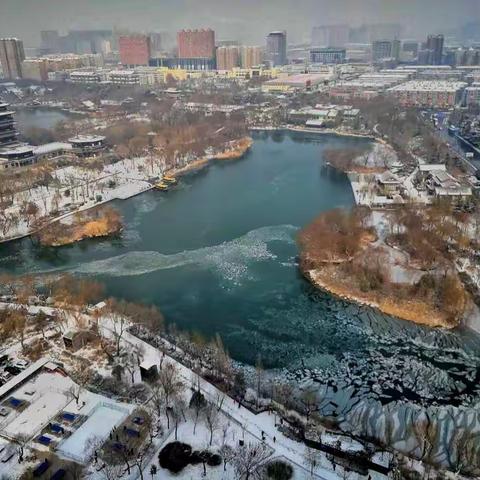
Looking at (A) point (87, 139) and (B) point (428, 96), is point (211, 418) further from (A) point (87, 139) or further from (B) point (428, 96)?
(B) point (428, 96)

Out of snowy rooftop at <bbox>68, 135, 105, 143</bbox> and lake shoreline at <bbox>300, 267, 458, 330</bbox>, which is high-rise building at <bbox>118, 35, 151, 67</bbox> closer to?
snowy rooftop at <bbox>68, 135, 105, 143</bbox>

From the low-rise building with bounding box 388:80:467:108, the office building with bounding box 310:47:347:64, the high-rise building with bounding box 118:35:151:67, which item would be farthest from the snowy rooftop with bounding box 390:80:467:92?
the high-rise building with bounding box 118:35:151:67

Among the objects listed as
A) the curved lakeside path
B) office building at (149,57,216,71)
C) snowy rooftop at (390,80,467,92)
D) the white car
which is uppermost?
office building at (149,57,216,71)

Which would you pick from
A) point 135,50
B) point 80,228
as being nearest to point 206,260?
point 80,228

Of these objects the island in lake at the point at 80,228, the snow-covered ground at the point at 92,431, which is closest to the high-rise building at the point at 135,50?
the island in lake at the point at 80,228

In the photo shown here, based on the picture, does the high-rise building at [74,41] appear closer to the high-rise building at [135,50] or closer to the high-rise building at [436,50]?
the high-rise building at [135,50]

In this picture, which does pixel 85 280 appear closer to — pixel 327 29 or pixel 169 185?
pixel 169 185
